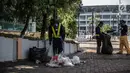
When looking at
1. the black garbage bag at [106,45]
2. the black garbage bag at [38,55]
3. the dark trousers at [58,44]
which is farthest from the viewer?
the black garbage bag at [106,45]

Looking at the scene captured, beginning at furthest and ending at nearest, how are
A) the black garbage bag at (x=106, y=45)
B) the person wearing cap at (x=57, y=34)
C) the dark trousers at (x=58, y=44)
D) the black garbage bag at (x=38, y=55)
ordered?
the black garbage bag at (x=106, y=45)
the dark trousers at (x=58, y=44)
the person wearing cap at (x=57, y=34)
the black garbage bag at (x=38, y=55)

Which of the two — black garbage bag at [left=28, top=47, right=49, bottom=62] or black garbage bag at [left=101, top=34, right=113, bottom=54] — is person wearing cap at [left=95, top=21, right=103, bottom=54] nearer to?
black garbage bag at [left=101, top=34, right=113, bottom=54]

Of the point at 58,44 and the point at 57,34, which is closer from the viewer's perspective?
the point at 57,34

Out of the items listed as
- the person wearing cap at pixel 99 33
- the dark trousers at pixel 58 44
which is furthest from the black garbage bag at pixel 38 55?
the person wearing cap at pixel 99 33

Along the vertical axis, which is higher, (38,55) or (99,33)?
(99,33)

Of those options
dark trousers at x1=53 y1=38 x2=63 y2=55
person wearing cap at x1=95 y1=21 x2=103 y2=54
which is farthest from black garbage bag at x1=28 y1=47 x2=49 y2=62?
person wearing cap at x1=95 y1=21 x2=103 y2=54

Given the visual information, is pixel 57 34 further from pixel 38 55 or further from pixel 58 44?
pixel 38 55

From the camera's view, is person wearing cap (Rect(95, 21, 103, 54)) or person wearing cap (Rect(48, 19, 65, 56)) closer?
person wearing cap (Rect(48, 19, 65, 56))

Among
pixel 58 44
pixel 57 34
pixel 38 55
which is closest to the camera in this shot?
pixel 38 55

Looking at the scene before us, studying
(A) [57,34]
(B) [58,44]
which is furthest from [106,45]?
(A) [57,34]

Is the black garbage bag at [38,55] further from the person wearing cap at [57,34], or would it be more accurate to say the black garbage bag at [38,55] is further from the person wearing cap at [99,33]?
the person wearing cap at [99,33]

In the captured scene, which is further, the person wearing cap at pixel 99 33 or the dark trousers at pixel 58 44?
the person wearing cap at pixel 99 33

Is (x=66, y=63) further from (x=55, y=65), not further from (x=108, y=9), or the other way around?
(x=108, y=9)

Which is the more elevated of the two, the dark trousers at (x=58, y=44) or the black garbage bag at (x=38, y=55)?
the dark trousers at (x=58, y=44)
